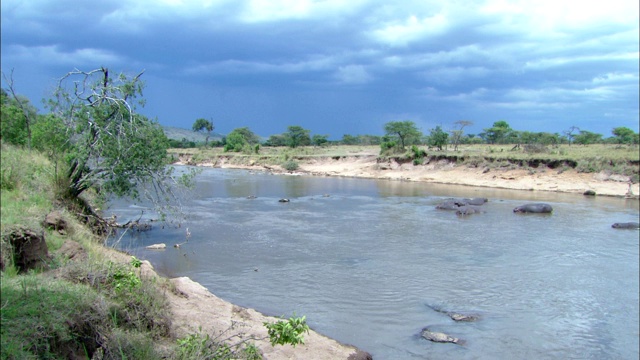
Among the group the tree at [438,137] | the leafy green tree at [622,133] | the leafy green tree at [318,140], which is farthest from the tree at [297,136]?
the leafy green tree at [622,133]

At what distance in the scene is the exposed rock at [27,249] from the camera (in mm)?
5359

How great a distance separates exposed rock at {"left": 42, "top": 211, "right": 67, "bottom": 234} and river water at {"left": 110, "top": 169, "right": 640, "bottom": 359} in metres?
3.56

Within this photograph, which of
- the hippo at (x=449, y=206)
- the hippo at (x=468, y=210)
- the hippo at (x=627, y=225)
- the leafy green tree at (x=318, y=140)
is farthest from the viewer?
the leafy green tree at (x=318, y=140)

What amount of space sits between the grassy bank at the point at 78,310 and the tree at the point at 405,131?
53396 mm

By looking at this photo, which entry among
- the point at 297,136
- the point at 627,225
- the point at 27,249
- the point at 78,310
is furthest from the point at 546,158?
the point at 297,136

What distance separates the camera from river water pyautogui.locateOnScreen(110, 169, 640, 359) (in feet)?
28.4

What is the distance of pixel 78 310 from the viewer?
454 cm

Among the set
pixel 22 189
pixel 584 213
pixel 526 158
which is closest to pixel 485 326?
pixel 22 189

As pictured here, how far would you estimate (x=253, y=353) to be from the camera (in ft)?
17.9

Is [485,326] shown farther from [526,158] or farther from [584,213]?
[526,158]

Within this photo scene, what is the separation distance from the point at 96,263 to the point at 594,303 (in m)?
10.4

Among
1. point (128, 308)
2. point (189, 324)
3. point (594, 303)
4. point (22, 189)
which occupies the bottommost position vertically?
point (594, 303)

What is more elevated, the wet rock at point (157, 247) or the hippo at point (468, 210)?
the hippo at point (468, 210)

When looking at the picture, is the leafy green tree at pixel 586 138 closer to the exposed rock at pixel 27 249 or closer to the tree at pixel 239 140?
the tree at pixel 239 140
